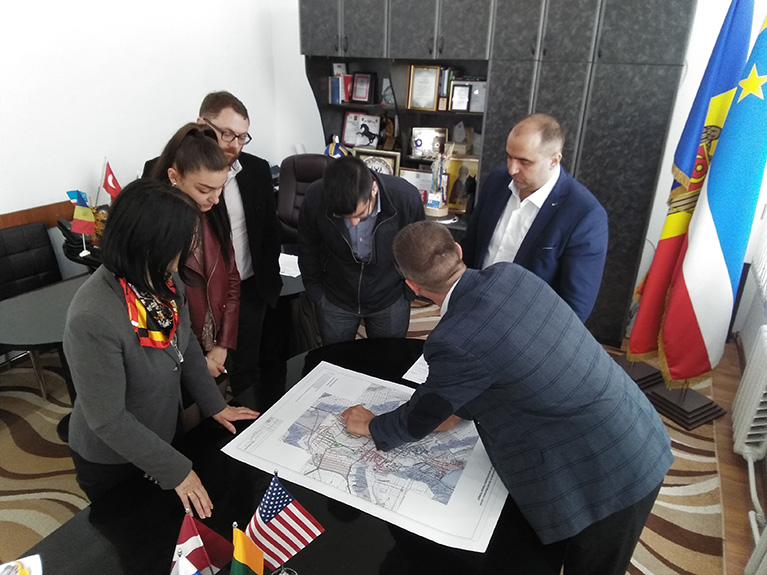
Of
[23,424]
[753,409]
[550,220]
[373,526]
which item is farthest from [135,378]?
[753,409]

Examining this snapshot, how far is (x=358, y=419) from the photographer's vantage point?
118 cm

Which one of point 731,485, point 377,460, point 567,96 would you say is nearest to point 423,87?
point 567,96

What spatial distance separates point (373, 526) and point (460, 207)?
10.0 ft

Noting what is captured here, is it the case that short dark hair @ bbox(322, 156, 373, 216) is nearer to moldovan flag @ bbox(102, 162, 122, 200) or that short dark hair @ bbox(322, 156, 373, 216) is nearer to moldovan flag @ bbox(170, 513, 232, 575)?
moldovan flag @ bbox(170, 513, 232, 575)

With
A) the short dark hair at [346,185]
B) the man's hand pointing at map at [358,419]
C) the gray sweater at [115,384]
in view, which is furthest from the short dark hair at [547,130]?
the gray sweater at [115,384]

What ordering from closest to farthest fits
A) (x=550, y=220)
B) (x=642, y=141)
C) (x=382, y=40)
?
1. (x=550, y=220)
2. (x=642, y=141)
3. (x=382, y=40)

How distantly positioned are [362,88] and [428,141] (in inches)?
25.2

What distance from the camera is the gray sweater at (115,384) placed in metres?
0.93

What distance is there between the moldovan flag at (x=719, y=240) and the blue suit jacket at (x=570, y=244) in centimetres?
98

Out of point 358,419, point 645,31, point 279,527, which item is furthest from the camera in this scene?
point 645,31

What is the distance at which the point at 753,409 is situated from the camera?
2121 mm

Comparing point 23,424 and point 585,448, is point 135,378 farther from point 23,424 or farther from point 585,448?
point 23,424

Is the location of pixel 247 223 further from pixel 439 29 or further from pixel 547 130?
pixel 439 29

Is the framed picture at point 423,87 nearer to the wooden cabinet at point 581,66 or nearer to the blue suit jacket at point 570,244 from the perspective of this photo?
the wooden cabinet at point 581,66
